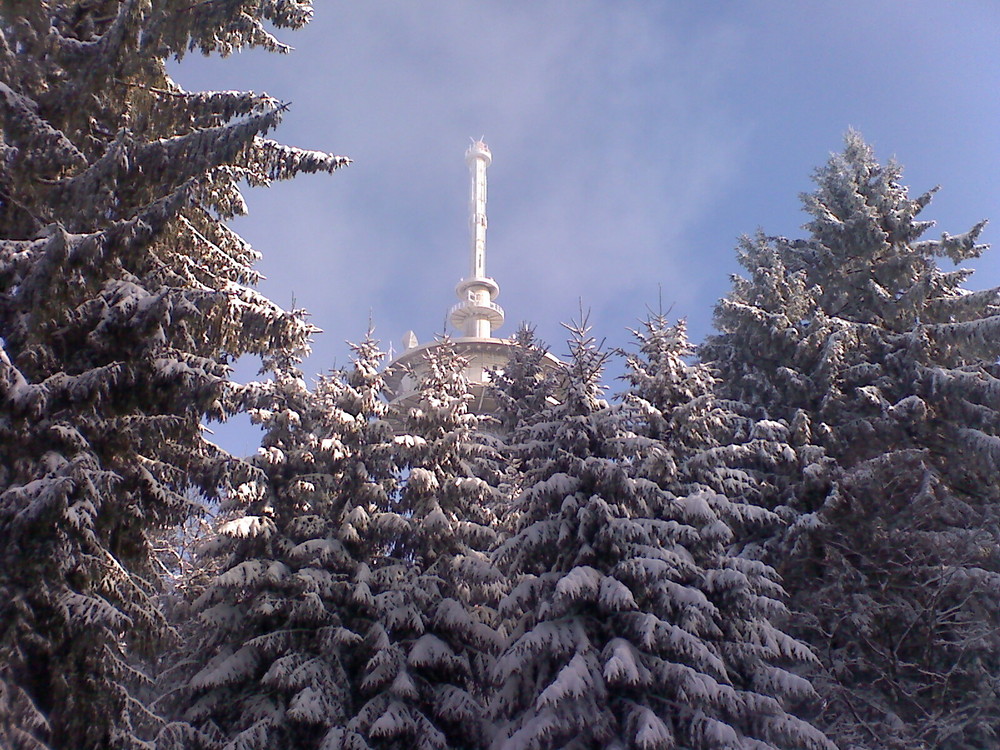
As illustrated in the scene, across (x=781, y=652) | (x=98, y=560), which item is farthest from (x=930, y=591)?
(x=98, y=560)

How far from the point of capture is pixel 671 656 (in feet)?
40.1

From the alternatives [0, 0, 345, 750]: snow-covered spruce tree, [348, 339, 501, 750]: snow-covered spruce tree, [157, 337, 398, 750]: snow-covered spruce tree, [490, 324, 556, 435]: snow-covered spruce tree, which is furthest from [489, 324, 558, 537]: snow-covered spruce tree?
[0, 0, 345, 750]: snow-covered spruce tree

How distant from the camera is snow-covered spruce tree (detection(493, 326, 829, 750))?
36.8 ft

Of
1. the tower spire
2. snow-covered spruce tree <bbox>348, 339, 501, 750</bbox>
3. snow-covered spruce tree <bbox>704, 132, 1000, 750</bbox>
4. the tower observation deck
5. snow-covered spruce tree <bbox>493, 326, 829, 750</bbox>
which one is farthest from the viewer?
the tower spire

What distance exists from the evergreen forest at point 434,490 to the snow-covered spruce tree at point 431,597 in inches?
2.6

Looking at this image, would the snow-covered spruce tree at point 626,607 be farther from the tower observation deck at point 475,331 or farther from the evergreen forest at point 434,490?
the tower observation deck at point 475,331

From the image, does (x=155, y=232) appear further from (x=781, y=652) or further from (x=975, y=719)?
(x=975, y=719)

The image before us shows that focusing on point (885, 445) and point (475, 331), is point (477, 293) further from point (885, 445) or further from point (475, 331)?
point (885, 445)

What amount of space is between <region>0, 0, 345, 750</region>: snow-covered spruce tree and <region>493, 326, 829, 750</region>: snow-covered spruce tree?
4739 mm

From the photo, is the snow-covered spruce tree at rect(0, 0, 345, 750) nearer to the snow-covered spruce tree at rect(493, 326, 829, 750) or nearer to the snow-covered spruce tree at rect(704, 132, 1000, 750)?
the snow-covered spruce tree at rect(493, 326, 829, 750)

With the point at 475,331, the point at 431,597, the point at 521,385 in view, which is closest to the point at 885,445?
the point at 521,385

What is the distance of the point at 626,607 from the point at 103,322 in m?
7.68

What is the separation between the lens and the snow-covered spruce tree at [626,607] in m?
11.2

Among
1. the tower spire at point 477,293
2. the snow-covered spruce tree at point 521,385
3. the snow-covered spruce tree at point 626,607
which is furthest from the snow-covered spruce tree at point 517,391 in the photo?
the tower spire at point 477,293
